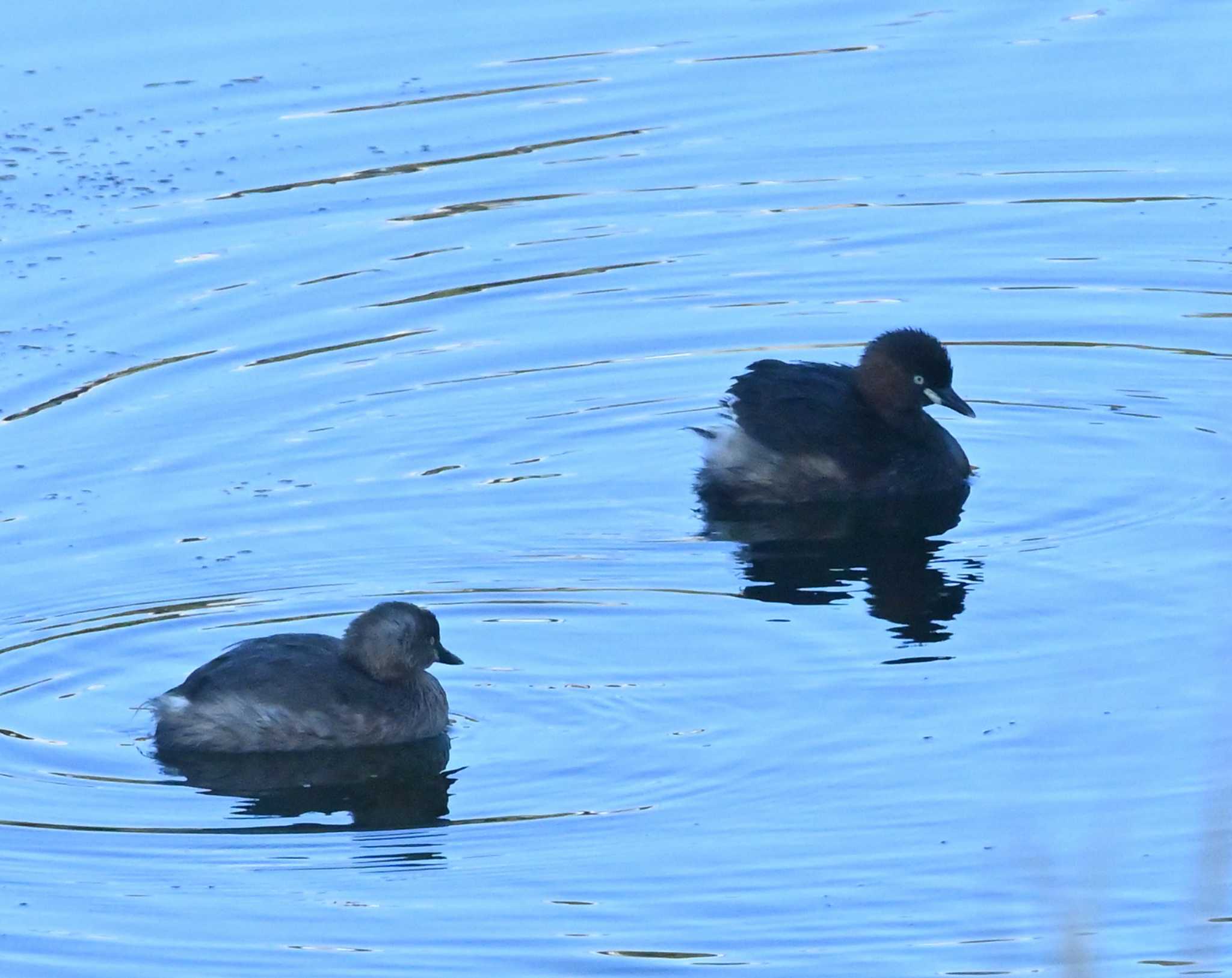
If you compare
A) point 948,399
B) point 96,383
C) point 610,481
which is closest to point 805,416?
point 948,399

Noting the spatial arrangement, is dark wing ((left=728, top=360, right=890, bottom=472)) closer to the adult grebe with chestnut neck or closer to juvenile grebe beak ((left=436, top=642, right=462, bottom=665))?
the adult grebe with chestnut neck

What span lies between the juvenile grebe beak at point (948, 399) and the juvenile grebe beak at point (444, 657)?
4.00 meters

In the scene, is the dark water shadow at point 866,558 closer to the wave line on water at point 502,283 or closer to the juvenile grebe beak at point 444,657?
the juvenile grebe beak at point 444,657

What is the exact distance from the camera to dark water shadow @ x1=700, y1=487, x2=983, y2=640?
11.6 meters

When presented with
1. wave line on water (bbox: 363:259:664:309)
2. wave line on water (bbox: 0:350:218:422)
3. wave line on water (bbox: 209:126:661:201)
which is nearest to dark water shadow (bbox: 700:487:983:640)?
wave line on water (bbox: 363:259:664:309)

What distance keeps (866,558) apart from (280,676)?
340 cm

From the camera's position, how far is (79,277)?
629 inches

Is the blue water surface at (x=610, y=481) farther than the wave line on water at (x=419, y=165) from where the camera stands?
No

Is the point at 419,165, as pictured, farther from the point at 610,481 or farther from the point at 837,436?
the point at 837,436

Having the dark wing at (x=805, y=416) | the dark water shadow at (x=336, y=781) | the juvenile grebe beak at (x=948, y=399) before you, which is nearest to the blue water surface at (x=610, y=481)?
the dark water shadow at (x=336, y=781)

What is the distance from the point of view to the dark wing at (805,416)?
1335 cm

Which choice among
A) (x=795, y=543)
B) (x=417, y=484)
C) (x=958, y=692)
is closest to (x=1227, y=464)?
(x=795, y=543)

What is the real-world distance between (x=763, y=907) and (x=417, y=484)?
4845 millimetres

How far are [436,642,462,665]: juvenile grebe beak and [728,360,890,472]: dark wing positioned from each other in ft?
10.3
